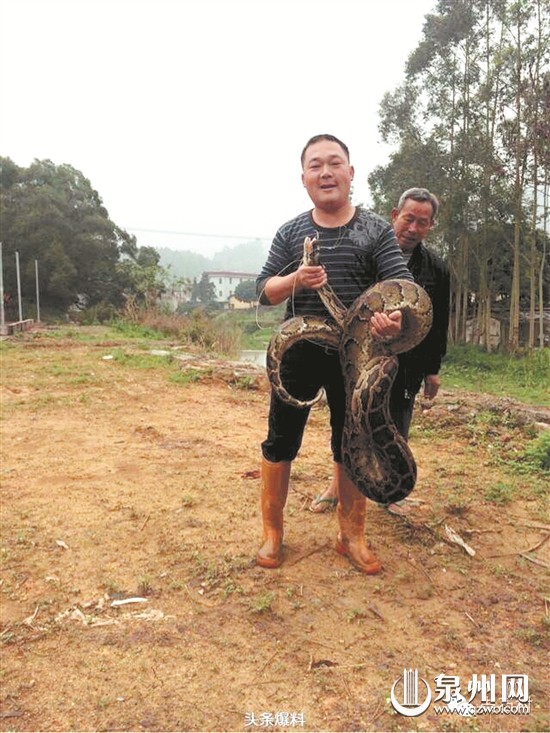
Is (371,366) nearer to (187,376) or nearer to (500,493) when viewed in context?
(500,493)

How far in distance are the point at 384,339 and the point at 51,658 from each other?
2145 mm

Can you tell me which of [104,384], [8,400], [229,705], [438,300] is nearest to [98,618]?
[229,705]

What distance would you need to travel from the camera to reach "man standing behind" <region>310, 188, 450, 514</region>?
3.50 meters

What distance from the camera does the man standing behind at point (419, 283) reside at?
3.50 m

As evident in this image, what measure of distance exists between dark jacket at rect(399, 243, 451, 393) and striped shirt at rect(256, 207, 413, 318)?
2.63ft

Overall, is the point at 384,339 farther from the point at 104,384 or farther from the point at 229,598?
the point at 104,384

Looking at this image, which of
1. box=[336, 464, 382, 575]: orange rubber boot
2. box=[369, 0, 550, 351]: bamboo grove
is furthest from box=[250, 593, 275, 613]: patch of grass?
box=[369, 0, 550, 351]: bamboo grove

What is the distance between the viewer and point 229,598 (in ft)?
9.49

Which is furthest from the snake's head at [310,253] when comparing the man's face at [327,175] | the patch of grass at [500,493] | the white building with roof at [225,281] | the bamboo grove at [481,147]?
the white building with roof at [225,281]

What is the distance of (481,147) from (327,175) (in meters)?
18.7

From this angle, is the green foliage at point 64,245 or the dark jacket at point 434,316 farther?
the green foliage at point 64,245

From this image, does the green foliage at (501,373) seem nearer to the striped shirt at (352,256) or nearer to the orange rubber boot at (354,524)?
the orange rubber boot at (354,524)

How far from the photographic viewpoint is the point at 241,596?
2.90 metres

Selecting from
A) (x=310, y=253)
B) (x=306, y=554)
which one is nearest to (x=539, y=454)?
(x=306, y=554)
